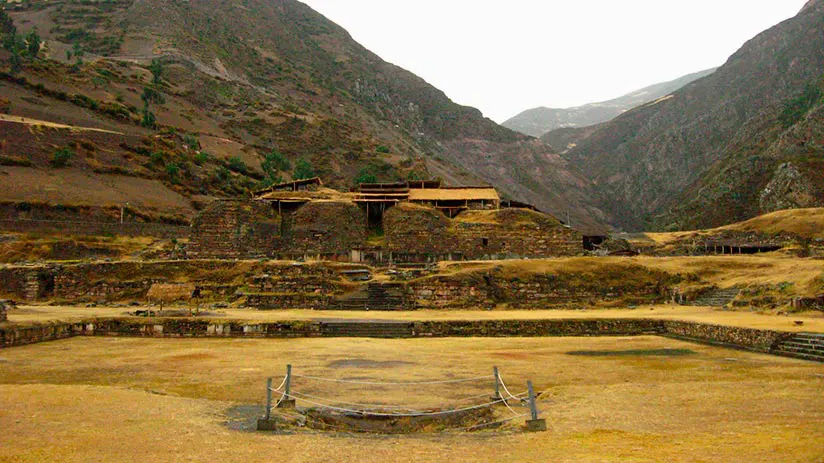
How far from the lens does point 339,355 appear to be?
52.7ft

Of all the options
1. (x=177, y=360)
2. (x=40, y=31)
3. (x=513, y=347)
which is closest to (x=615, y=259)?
(x=513, y=347)

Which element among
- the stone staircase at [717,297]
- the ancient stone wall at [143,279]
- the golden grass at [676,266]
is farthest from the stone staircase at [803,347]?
the ancient stone wall at [143,279]

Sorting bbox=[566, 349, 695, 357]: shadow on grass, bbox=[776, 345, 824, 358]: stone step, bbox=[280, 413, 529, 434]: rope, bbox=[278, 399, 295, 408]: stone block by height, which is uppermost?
bbox=[776, 345, 824, 358]: stone step

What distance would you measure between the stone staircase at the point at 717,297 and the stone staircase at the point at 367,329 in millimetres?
13850

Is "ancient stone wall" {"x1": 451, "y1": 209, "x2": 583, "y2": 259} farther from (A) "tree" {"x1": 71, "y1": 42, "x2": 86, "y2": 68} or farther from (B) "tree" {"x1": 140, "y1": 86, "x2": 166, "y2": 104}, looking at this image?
(A) "tree" {"x1": 71, "y1": 42, "x2": 86, "y2": 68}

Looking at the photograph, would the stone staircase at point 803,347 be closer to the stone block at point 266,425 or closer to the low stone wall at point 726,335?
the low stone wall at point 726,335

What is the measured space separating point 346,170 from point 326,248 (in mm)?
70207

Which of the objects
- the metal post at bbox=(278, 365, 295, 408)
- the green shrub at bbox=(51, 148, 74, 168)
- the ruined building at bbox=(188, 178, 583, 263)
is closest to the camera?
the metal post at bbox=(278, 365, 295, 408)

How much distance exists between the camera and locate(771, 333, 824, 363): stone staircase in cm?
1427

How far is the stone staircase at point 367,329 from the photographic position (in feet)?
67.5

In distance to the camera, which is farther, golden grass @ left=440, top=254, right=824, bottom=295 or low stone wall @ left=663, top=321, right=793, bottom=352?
golden grass @ left=440, top=254, right=824, bottom=295

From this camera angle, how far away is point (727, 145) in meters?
111

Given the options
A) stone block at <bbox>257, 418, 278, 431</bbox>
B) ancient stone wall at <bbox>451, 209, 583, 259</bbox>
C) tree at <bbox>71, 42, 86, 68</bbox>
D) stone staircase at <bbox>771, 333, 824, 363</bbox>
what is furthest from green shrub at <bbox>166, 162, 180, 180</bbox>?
stone block at <bbox>257, 418, 278, 431</bbox>

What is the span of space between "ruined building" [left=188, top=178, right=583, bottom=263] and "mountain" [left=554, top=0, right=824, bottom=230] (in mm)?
44485
